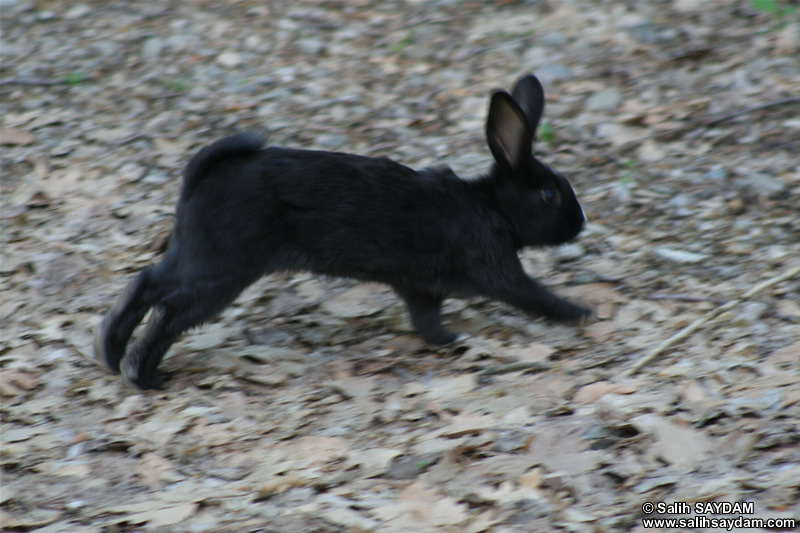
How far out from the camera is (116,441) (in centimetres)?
388

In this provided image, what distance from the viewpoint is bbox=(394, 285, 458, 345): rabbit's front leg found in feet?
14.6

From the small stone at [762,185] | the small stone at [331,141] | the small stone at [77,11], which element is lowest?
the small stone at [762,185]

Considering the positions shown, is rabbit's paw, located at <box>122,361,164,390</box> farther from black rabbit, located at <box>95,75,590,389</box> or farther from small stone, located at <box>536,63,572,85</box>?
small stone, located at <box>536,63,572,85</box>

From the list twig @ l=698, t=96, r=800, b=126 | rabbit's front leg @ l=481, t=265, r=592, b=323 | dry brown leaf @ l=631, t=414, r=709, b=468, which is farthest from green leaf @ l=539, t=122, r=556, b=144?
dry brown leaf @ l=631, t=414, r=709, b=468

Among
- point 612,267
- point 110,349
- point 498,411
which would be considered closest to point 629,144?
point 612,267

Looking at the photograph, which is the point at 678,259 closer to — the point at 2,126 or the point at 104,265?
the point at 104,265

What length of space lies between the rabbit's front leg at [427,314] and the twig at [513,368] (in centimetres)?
35

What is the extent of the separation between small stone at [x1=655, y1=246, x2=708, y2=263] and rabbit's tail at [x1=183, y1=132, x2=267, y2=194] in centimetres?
225

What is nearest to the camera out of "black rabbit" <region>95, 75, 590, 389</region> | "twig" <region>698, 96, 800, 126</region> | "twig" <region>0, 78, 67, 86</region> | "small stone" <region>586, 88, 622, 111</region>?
"black rabbit" <region>95, 75, 590, 389</region>

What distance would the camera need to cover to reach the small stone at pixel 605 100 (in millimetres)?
6273

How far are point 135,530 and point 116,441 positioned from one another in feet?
2.43

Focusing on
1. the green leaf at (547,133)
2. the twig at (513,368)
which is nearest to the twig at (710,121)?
the green leaf at (547,133)

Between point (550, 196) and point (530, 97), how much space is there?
538 mm

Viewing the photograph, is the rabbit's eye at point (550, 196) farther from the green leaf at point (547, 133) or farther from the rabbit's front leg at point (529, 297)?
the green leaf at point (547, 133)
